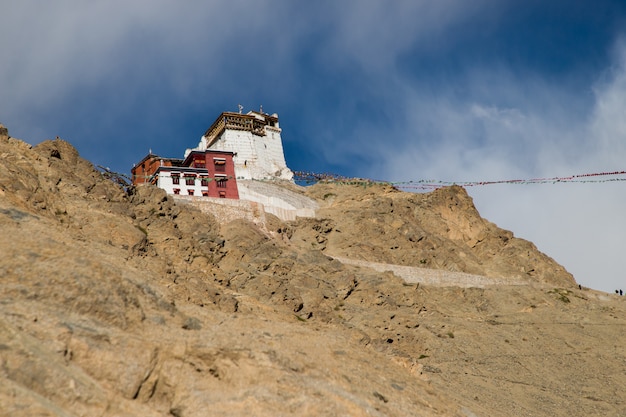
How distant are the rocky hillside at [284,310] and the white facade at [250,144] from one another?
652cm

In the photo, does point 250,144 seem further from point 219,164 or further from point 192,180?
point 192,180

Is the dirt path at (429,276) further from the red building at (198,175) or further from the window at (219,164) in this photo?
the window at (219,164)

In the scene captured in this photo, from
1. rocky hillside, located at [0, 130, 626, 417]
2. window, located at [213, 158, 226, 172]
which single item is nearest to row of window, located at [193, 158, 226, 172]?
window, located at [213, 158, 226, 172]

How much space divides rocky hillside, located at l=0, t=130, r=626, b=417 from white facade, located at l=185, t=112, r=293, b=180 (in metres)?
6.52

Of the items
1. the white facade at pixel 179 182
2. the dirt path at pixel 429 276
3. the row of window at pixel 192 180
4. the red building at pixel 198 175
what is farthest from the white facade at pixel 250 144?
the dirt path at pixel 429 276

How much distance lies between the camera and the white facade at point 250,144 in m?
84.1

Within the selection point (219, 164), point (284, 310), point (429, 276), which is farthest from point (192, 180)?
point (284, 310)

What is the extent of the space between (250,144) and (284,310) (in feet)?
155

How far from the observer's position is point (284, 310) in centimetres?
4225

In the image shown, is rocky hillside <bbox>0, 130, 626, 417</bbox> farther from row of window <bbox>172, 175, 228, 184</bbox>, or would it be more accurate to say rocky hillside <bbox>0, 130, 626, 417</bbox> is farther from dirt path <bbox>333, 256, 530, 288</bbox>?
row of window <bbox>172, 175, 228, 184</bbox>

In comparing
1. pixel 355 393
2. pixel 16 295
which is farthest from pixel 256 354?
pixel 16 295

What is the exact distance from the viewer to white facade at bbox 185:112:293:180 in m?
84.1

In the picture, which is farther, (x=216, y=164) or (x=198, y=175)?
(x=216, y=164)

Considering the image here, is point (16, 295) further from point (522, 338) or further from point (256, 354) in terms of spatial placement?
point (522, 338)
